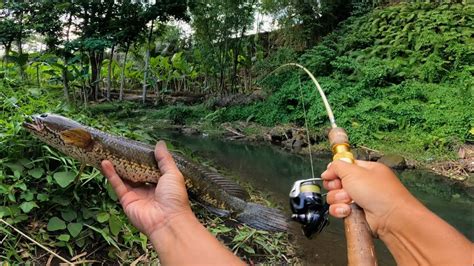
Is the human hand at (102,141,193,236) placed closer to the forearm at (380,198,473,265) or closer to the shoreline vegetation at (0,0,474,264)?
the forearm at (380,198,473,265)

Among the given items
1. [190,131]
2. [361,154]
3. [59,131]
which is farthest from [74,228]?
[190,131]

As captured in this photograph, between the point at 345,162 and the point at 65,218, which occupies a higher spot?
the point at 345,162

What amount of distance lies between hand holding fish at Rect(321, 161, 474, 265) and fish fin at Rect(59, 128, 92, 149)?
1595 mm

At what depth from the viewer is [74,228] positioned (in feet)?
9.23

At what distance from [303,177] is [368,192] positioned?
5.90m

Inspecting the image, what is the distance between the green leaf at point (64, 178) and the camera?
2.83m

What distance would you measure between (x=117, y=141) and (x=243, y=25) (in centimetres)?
1429

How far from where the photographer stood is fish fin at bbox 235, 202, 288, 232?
8.96 feet

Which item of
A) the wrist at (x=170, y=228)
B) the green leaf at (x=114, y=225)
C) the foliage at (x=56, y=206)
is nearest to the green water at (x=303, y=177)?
the foliage at (x=56, y=206)

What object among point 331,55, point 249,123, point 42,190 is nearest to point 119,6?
point 249,123

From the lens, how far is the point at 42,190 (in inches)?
116

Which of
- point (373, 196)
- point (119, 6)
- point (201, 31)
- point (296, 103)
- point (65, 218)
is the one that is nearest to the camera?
point (373, 196)

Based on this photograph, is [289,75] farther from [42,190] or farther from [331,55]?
[42,190]

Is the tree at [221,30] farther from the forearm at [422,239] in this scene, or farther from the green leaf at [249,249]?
the forearm at [422,239]
